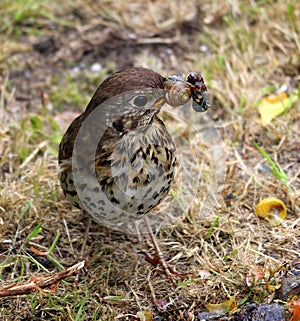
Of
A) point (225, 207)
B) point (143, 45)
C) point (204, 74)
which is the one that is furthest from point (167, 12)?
point (225, 207)

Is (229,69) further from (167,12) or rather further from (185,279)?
(185,279)

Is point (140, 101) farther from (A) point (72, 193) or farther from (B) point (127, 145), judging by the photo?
(A) point (72, 193)

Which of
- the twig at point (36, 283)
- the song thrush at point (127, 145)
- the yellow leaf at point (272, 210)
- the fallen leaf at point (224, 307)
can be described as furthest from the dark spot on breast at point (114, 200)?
the yellow leaf at point (272, 210)

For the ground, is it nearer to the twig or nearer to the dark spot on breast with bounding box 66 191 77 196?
the twig

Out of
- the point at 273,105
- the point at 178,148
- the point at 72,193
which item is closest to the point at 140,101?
the point at 72,193

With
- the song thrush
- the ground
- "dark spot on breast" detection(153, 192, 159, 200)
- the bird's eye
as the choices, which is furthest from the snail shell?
the ground

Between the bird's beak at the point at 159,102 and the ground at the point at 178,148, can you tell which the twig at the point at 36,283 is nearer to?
the ground at the point at 178,148

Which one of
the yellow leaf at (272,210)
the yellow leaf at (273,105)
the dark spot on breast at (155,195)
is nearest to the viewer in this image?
the dark spot on breast at (155,195)
